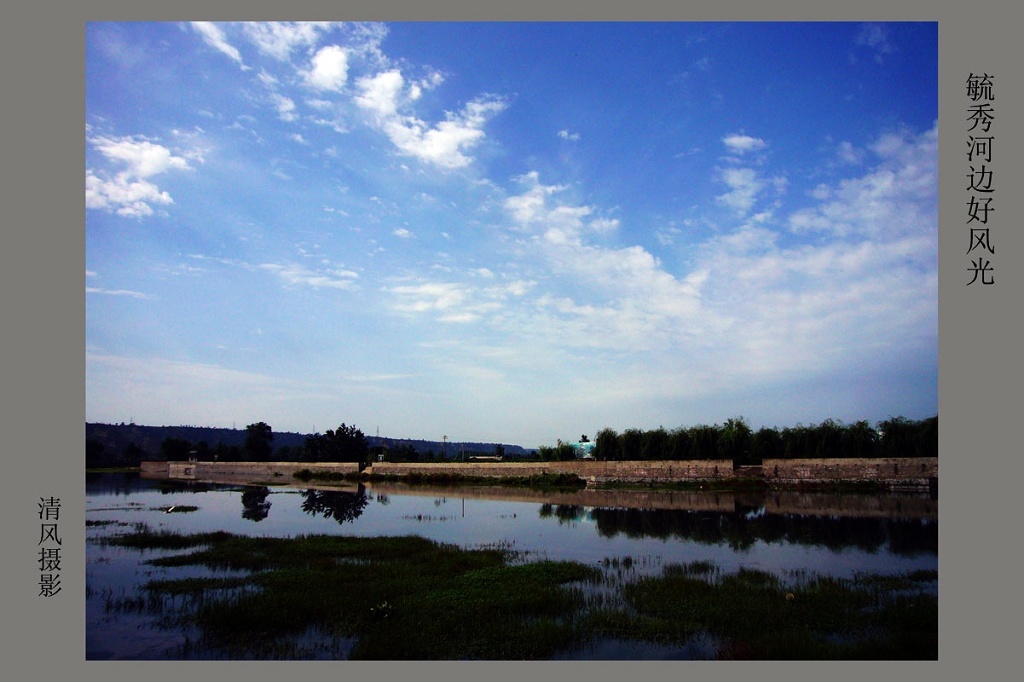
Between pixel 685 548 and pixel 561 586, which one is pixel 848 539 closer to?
pixel 685 548

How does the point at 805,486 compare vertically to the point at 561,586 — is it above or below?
below

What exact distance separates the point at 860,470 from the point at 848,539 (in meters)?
24.2

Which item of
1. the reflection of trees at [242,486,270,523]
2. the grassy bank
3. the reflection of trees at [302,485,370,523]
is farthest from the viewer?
the grassy bank

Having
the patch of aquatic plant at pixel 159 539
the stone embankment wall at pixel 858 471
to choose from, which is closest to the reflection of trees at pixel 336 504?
the patch of aquatic plant at pixel 159 539

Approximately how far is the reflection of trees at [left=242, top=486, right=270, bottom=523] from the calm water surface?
0.24ft

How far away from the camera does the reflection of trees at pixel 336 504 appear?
3316 cm

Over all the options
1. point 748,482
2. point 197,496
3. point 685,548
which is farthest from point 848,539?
point 197,496

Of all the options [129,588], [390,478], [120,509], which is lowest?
[390,478]

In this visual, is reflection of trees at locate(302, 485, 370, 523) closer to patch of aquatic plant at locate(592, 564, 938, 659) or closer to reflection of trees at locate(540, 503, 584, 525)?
reflection of trees at locate(540, 503, 584, 525)

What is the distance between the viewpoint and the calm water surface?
44.8 ft

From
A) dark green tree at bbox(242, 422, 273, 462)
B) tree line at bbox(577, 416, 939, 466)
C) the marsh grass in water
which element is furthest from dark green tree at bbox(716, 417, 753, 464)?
dark green tree at bbox(242, 422, 273, 462)

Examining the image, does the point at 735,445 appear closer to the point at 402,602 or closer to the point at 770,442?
the point at 770,442

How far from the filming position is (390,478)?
216 feet

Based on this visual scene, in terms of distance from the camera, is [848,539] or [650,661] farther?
[848,539]
